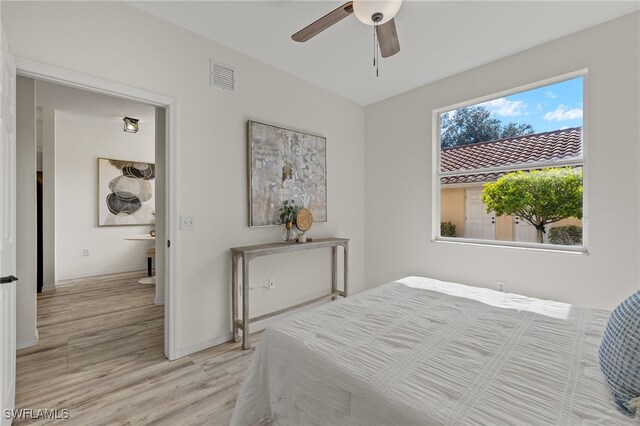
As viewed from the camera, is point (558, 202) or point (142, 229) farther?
point (142, 229)

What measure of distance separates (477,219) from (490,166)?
57 centimetres

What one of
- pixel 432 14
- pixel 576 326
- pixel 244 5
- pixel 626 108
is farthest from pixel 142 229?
pixel 626 108

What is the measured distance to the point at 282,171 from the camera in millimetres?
3072

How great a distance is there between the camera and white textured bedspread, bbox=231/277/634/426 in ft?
2.96

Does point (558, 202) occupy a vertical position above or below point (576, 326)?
above

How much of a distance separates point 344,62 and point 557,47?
1.88 metres

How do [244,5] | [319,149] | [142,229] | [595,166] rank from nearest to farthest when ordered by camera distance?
[244,5] < [595,166] < [319,149] < [142,229]

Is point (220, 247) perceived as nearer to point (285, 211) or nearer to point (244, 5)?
point (285, 211)

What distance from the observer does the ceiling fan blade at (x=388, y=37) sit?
71.2 inches

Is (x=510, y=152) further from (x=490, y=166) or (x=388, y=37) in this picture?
(x=388, y=37)

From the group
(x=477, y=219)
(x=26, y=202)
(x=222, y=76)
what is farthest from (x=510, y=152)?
(x=26, y=202)

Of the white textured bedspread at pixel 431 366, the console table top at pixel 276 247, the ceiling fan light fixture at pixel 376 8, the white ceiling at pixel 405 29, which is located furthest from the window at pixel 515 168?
the ceiling fan light fixture at pixel 376 8

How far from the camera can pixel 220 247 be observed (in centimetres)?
264

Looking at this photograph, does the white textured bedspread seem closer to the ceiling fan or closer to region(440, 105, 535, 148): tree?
the ceiling fan
